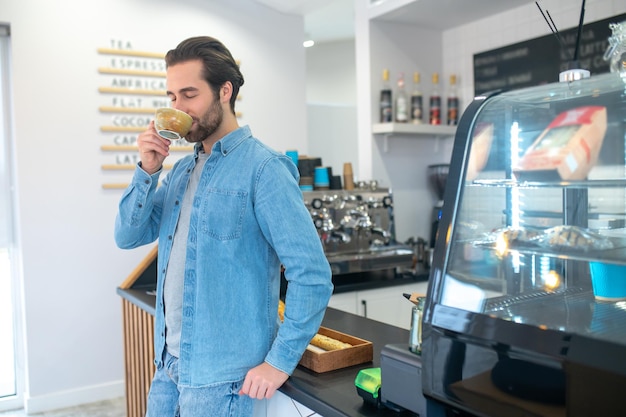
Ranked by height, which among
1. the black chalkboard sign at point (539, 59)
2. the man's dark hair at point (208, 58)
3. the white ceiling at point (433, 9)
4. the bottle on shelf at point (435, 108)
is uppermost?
the white ceiling at point (433, 9)

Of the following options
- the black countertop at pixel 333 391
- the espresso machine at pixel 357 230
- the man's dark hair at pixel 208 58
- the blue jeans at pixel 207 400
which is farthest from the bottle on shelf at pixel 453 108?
the blue jeans at pixel 207 400

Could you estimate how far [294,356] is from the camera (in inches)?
54.7

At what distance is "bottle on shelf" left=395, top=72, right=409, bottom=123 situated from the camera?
3.84 metres

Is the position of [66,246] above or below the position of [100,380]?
above

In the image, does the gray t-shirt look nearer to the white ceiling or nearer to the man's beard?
the man's beard

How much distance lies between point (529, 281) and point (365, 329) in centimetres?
87

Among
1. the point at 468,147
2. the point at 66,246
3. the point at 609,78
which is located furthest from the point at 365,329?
the point at 66,246

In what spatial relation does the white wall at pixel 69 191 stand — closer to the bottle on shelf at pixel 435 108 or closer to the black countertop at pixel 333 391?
the bottle on shelf at pixel 435 108

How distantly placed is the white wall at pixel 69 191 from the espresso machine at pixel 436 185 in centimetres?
201

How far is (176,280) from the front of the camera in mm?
1494

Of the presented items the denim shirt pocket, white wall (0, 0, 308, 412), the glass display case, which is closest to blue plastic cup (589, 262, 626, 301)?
the glass display case

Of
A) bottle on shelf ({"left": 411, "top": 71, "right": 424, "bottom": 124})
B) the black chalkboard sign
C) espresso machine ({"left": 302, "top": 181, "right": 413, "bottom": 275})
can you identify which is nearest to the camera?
the black chalkboard sign

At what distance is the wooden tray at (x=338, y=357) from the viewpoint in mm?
1561

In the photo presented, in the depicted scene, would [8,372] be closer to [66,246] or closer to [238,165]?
[66,246]
